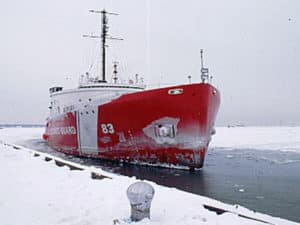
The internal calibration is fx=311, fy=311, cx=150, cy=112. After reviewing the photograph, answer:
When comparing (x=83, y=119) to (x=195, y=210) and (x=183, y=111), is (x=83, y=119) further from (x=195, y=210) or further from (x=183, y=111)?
(x=195, y=210)

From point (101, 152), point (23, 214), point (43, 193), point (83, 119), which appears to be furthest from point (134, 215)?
point (83, 119)

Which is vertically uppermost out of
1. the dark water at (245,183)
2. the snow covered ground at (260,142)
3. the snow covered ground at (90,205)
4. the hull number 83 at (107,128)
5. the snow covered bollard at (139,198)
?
the hull number 83 at (107,128)

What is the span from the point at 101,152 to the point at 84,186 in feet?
29.8

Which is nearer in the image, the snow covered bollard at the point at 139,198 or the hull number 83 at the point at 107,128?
the snow covered bollard at the point at 139,198

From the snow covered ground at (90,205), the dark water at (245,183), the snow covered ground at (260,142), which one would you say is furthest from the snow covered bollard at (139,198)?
the snow covered ground at (260,142)

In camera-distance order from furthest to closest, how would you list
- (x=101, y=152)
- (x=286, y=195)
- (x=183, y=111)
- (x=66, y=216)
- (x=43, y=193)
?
1. (x=101, y=152)
2. (x=183, y=111)
3. (x=286, y=195)
4. (x=43, y=193)
5. (x=66, y=216)

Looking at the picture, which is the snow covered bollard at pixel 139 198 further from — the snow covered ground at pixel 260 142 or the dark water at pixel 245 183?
the snow covered ground at pixel 260 142

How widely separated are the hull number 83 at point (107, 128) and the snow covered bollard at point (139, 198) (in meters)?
9.79

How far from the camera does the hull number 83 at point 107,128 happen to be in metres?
13.4

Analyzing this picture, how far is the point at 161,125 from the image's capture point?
11555mm

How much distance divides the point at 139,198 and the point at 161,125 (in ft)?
26.4

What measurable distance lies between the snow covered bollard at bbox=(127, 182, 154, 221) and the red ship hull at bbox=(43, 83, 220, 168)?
7540 millimetres

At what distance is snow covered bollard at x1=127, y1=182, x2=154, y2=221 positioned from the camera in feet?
11.6

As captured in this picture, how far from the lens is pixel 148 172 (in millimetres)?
11312
